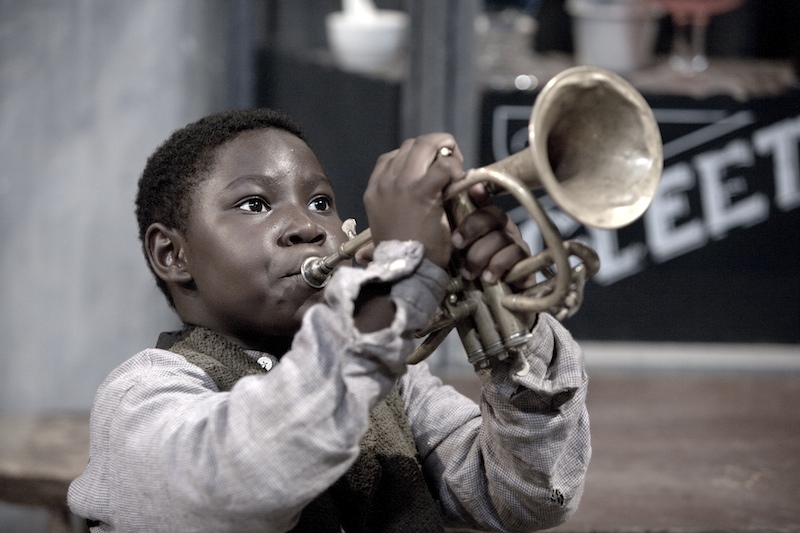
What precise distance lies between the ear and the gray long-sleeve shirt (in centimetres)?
15

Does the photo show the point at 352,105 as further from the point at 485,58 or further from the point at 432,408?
the point at 432,408

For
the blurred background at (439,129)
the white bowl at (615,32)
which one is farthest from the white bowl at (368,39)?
the white bowl at (615,32)

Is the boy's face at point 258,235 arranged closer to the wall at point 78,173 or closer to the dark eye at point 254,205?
the dark eye at point 254,205

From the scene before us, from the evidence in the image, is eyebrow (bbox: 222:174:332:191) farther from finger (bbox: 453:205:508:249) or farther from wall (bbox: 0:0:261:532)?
wall (bbox: 0:0:261:532)

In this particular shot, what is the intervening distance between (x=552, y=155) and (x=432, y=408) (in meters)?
0.48

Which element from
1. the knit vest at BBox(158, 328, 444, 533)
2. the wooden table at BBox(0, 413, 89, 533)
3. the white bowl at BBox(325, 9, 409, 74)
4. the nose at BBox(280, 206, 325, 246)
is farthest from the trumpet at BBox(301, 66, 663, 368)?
the white bowl at BBox(325, 9, 409, 74)

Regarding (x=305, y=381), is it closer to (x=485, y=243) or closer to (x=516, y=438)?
(x=485, y=243)

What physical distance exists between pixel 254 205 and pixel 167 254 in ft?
0.54

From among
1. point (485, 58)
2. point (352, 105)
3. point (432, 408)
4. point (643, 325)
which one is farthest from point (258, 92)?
point (432, 408)

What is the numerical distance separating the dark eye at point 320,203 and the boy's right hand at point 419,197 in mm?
270

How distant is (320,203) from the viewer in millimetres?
1420

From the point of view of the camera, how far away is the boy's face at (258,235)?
1.32 metres

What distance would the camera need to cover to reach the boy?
1067mm

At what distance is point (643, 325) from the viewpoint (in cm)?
338
